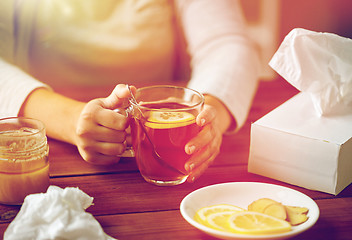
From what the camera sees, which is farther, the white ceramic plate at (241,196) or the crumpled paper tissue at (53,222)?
the white ceramic plate at (241,196)

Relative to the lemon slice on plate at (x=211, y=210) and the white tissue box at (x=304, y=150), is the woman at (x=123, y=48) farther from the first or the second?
the lemon slice on plate at (x=211, y=210)

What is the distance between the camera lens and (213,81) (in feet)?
3.95

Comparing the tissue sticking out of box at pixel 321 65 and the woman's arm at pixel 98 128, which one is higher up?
the tissue sticking out of box at pixel 321 65

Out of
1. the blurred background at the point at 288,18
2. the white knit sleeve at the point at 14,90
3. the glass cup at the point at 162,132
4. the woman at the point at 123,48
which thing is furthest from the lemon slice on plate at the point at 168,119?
the blurred background at the point at 288,18

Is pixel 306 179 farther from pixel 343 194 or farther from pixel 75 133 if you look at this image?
pixel 75 133

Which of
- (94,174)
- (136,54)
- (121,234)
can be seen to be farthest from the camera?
(136,54)

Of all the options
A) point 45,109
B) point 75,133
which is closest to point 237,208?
point 75,133

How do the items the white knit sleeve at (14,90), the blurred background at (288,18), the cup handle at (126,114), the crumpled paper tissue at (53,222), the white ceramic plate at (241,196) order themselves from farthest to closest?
the blurred background at (288,18), the white knit sleeve at (14,90), the cup handle at (126,114), the white ceramic plate at (241,196), the crumpled paper tissue at (53,222)

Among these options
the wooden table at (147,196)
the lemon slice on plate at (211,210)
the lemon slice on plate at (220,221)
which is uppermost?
the lemon slice on plate at (220,221)

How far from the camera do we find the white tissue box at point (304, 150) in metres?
0.86

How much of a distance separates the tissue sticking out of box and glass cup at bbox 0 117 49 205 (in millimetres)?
557

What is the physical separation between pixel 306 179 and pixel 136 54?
0.89m

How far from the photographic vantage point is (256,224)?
2.28 feet

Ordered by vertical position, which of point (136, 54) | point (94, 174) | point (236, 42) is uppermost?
point (236, 42)
